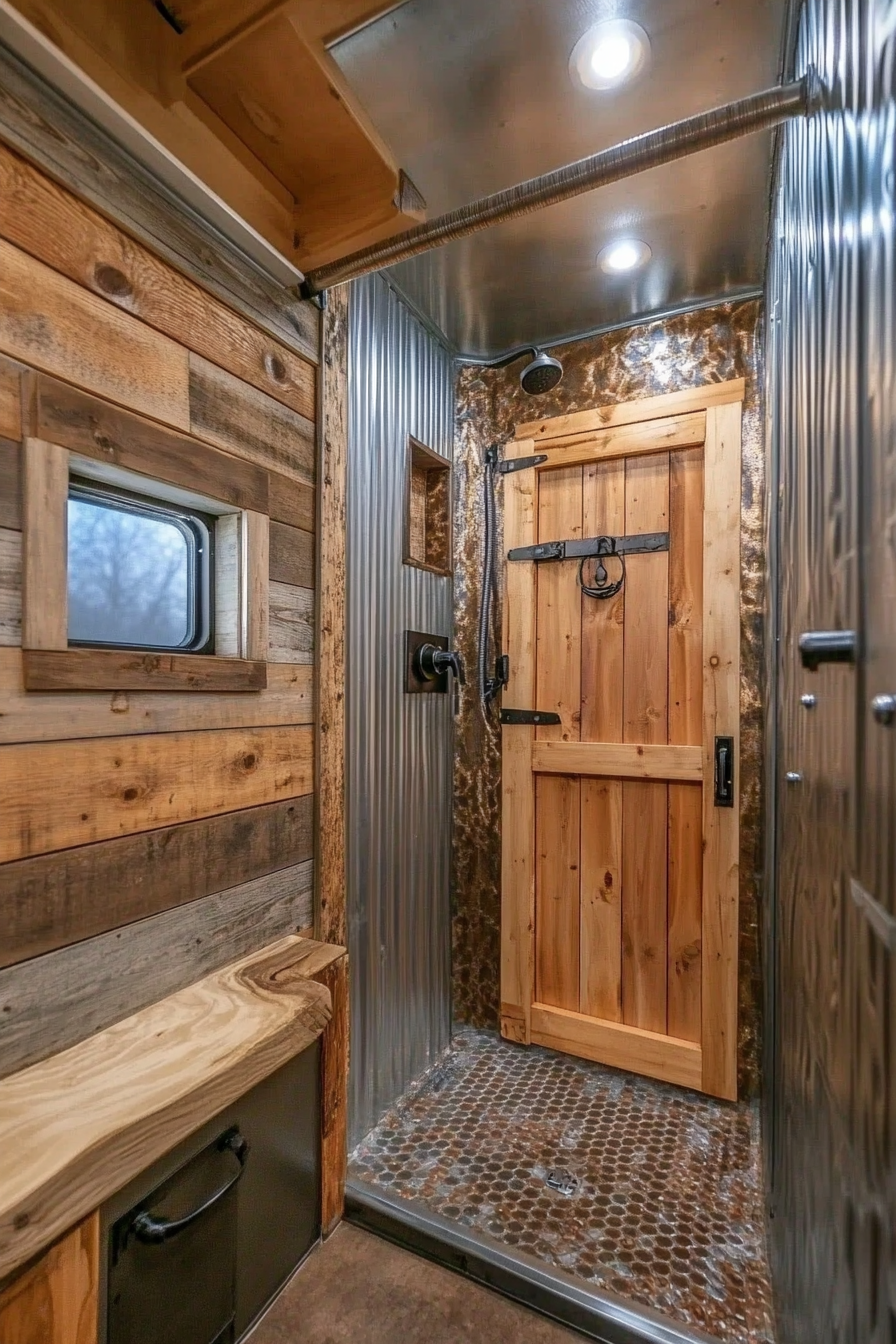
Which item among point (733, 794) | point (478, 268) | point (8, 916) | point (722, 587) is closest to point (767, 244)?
point (478, 268)

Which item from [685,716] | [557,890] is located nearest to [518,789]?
[557,890]

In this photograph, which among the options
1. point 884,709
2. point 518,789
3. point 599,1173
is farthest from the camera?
point 518,789

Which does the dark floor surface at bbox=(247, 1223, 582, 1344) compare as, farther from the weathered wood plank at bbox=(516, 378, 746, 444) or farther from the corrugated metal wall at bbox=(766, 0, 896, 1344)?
the weathered wood plank at bbox=(516, 378, 746, 444)

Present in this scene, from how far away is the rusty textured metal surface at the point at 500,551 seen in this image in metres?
2.13

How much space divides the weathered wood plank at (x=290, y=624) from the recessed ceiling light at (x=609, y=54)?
4.27 feet

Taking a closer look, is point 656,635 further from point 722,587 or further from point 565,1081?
point 565,1081

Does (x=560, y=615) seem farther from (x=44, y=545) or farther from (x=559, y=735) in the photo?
(x=44, y=545)

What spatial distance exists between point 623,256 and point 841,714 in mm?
1791

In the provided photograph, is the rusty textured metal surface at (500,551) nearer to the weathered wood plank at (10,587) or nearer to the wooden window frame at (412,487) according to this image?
the wooden window frame at (412,487)

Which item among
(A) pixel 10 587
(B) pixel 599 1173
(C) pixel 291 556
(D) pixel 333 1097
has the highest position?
(C) pixel 291 556

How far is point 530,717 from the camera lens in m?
2.47

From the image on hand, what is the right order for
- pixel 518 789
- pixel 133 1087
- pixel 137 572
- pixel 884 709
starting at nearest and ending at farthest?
pixel 884 709 < pixel 133 1087 < pixel 137 572 < pixel 518 789

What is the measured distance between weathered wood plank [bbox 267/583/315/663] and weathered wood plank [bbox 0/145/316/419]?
489 millimetres

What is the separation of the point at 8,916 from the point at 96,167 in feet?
4.36
